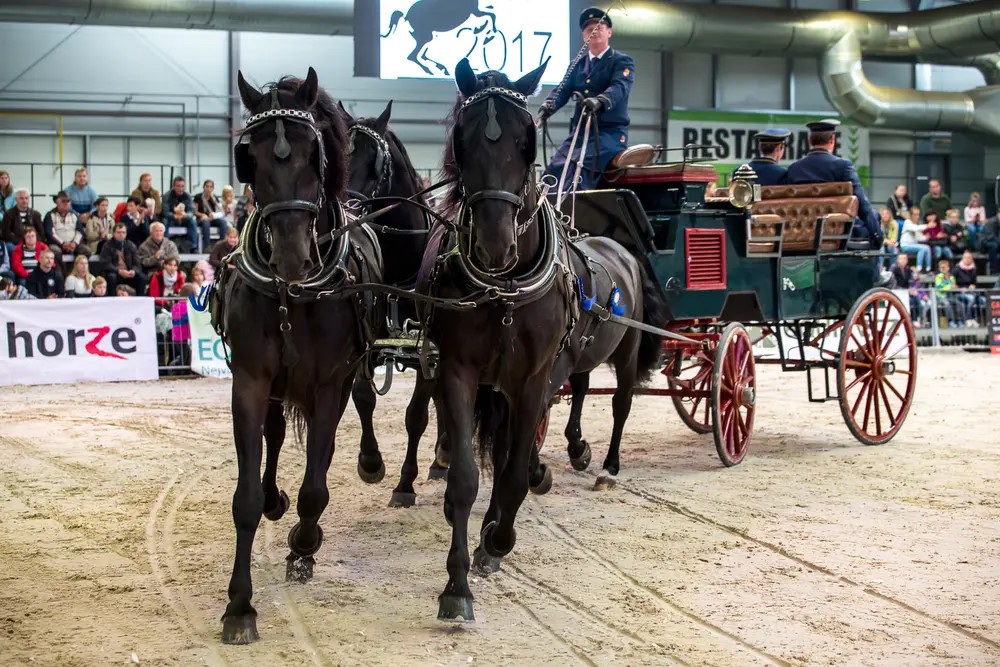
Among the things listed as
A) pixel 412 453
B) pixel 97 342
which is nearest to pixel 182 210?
pixel 97 342

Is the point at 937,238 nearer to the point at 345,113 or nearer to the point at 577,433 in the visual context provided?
the point at 577,433

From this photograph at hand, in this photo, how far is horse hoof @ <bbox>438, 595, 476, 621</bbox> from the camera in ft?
14.8

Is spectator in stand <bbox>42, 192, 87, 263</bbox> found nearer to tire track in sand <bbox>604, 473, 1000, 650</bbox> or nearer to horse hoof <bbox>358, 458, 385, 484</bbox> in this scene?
horse hoof <bbox>358, 458, 385, 484</bbox>

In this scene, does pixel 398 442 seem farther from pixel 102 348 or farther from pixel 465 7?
pixel 465 7

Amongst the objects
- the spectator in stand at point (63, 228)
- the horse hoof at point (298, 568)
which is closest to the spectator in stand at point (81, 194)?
the spectator in stand at point (63, 228)

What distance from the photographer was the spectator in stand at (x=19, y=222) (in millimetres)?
15125

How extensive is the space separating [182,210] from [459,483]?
12.4 meters

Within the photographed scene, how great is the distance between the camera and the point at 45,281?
1438cm

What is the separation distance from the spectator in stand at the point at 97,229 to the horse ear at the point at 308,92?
38.2 ft

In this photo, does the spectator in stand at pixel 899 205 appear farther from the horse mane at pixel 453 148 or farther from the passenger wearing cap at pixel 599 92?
the horse mane at pixel 453 148

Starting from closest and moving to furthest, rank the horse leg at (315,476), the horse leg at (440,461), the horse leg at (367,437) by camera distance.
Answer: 1. the horse leg at (315,476)
2. the horse leg at (367,437)
3. the horse leg at (440,461)

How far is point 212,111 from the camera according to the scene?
19703mm

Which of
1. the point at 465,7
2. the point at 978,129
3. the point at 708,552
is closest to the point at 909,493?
the point at 708,552

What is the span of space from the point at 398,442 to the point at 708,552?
13.1 ft
